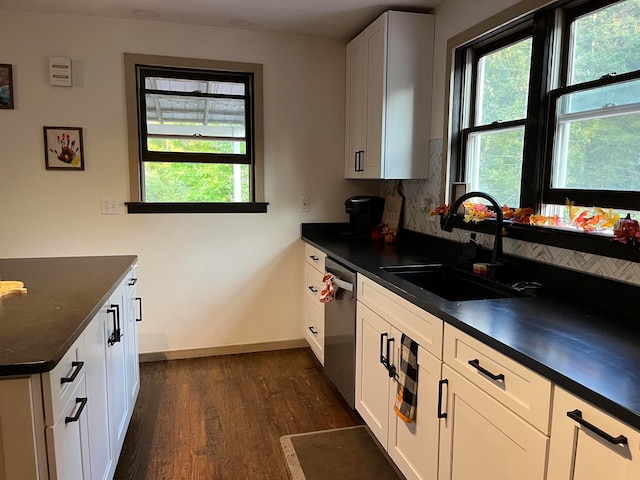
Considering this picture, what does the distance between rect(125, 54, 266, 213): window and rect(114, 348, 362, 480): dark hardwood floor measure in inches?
45.3

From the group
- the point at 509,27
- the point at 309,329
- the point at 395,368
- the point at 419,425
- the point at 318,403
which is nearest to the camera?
the point at 419,425

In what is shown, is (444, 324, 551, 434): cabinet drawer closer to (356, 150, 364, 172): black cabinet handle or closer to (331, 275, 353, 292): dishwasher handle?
(331, 275, 353, 292): dishwasher handle

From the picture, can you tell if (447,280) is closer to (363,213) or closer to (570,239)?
(570,239)

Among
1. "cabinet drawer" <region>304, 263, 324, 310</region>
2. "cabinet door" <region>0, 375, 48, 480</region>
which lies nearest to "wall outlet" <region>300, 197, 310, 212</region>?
"cabinet drawer" <region>304, 263, 324, 310</region>

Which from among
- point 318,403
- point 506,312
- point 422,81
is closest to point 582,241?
point 506,312

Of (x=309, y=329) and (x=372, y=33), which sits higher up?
(x=372, y=33)

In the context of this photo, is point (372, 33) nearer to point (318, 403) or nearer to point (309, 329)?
point (309, 329)

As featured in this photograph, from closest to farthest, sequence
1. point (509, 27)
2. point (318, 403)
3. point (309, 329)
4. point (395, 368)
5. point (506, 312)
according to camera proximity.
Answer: point (506, 312) < point (395, 368) < point (509, 27) < point (318, 403) < point (309, 329)

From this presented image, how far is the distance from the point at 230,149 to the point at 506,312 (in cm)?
249

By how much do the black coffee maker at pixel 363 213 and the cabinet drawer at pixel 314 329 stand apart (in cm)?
65

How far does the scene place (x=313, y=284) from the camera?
3.31 meters

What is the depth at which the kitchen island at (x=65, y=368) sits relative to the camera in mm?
1160

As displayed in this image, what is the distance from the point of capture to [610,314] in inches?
61.9

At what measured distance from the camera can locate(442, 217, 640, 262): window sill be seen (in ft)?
5.32
